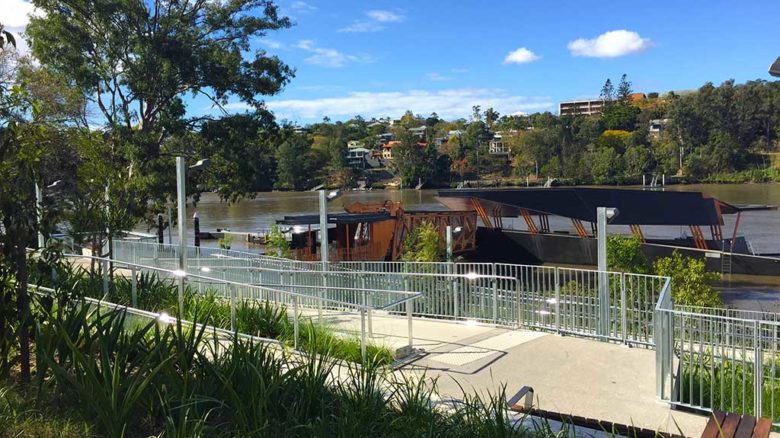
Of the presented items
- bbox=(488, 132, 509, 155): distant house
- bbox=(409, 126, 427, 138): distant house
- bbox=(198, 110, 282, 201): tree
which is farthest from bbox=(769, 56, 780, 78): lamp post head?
bbox=(488, 132, 509, 155): distant house

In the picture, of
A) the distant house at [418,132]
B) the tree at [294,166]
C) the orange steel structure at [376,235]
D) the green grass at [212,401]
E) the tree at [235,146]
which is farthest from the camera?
the distant house at [418,132]

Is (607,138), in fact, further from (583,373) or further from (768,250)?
(583,373)

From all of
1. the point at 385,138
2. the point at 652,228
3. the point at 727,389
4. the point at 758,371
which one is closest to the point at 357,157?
the point at 385,138

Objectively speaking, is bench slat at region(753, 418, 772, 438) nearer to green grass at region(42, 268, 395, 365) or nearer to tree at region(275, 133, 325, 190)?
green grass at region(42, 268, 395, 365)

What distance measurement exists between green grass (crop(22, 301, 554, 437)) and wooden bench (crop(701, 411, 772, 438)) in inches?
51.1

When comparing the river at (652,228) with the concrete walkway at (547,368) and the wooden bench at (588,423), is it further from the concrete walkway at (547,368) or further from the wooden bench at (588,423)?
the wooden bench at (588,423)

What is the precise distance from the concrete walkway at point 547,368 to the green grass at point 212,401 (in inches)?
43.0

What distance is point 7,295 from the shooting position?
4566 millimetres

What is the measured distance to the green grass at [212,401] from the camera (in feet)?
11.7

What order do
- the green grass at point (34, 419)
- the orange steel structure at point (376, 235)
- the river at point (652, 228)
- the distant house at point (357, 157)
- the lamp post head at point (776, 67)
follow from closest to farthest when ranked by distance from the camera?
the green grass at point (34, 419), the lamp post head at point (776, 67), the orange steel structure at point (376, 235), the river at point (652, 228), the distant house at point (357, 157)

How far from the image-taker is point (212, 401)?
3.82 metres

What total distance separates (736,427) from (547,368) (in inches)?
114

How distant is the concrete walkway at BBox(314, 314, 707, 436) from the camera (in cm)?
591

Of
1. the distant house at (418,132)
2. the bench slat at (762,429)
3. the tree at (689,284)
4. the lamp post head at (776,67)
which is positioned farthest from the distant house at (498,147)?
the bench slat at (762,429)
